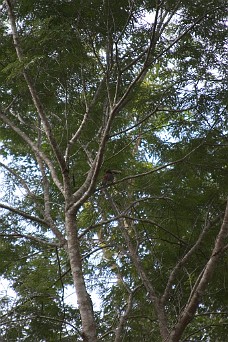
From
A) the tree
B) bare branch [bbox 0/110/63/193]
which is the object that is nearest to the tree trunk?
the tree

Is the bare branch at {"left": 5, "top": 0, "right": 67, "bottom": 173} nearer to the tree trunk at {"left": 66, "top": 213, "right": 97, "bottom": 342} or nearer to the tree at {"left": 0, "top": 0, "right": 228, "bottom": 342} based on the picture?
the tree at {"left": 0, "top": 0, "right": 228, "bottom": 342}

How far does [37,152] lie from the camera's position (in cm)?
639

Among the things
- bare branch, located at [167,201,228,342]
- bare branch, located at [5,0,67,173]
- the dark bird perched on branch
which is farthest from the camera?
the dark bird perched on branch

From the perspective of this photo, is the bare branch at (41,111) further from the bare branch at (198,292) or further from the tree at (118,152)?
the bare branch at (198,292)

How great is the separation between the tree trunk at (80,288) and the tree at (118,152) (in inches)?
0.7

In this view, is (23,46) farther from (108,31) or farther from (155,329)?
(155,329)

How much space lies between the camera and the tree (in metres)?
5.83

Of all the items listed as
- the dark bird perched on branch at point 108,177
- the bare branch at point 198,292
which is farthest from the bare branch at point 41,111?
the bare branch at point 198,292

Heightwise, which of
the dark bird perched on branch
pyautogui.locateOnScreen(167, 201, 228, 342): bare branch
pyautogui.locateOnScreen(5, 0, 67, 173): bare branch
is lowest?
pyautogui.locateOnScreen(167, 201, 228, 342): bare branch

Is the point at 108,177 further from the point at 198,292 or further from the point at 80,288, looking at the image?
the point at 198,292

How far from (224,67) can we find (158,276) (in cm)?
287

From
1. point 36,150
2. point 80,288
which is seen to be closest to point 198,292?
point 80,288

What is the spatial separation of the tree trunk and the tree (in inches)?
0.7

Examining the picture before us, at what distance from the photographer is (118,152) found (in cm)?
585
